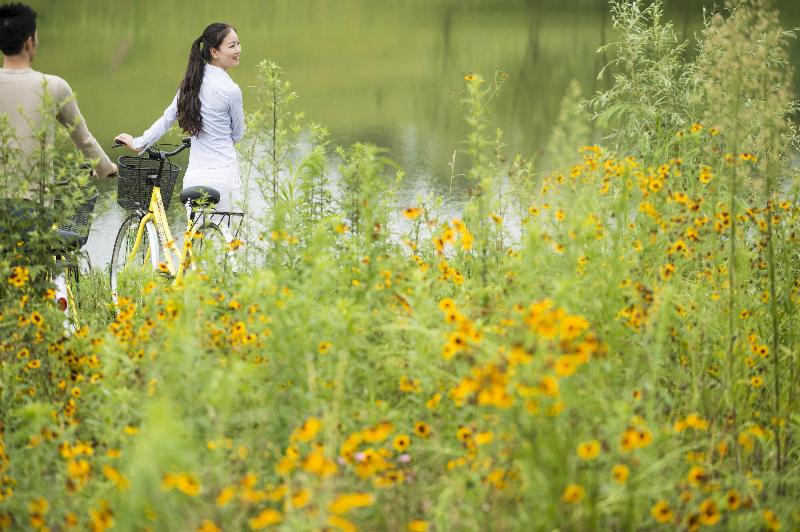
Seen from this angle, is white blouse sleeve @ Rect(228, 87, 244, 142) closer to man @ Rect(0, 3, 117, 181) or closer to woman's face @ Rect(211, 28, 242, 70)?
woman's face @ Rect(211, 28, 242, 70)

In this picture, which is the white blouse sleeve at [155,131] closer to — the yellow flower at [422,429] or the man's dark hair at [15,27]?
the man's dark hair at [15,27]

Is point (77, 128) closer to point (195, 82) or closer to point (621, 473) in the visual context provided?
point (195, 82)

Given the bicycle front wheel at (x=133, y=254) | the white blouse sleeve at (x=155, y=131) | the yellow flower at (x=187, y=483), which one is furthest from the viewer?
the white blouse sleeve at (x=155, y=131)

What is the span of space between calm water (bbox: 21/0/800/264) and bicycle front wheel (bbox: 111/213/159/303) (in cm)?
347

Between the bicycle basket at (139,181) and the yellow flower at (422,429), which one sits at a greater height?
the bicycle basket at (139,181)

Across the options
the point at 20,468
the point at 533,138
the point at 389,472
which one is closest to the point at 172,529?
the point at 389,472

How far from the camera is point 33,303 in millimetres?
3605

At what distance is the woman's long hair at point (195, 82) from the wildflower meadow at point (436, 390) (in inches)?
62.6

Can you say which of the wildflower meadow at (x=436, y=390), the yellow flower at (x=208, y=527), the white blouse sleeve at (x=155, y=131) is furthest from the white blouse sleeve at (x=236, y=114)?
the yellow flower at (x=208, y=527)

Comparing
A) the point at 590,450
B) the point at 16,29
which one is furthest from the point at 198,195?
the point at 590,450

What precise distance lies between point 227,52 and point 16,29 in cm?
148

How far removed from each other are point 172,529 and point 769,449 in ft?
6.39

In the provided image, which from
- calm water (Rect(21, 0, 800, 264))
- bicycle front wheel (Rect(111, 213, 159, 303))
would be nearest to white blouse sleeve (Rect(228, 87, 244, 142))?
bicycle front wheel (Rect(111, 213, 159, 303))

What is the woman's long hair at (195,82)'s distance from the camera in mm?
5344
